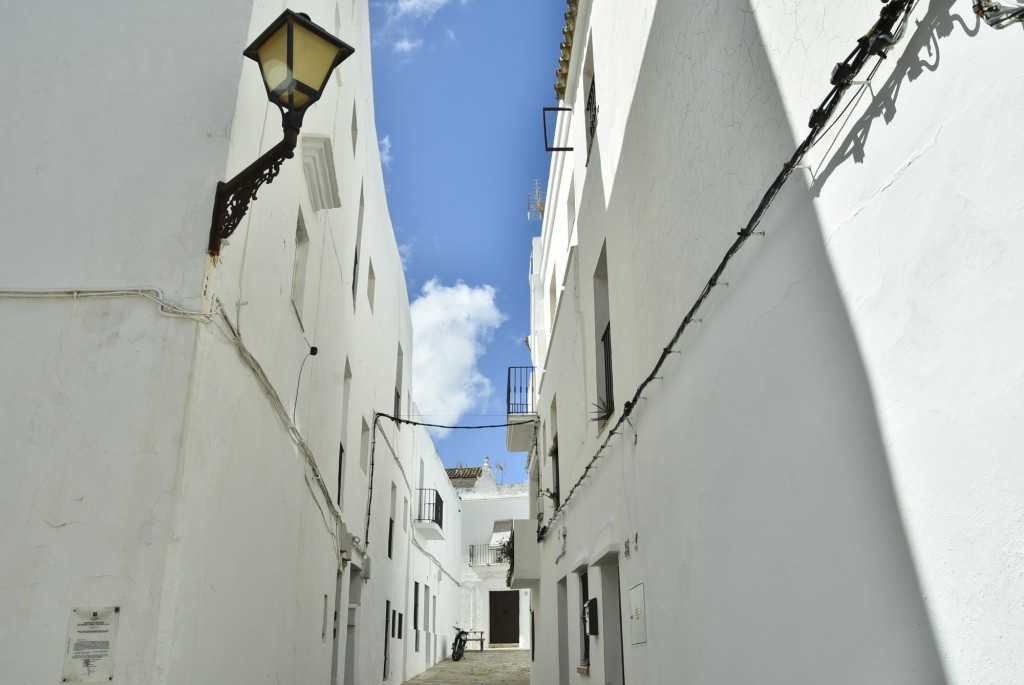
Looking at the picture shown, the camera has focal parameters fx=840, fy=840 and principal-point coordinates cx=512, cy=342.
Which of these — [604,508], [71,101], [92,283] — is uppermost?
[71,101]

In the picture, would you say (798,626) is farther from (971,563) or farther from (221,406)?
(221,406)

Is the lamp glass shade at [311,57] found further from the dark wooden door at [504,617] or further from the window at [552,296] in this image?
the dark wooden door at [504,617]

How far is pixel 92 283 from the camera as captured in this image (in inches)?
171

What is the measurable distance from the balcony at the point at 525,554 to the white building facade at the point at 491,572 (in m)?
16.2

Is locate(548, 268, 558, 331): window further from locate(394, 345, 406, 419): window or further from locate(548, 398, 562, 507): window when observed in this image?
locate(394, 345, 406, 419): window

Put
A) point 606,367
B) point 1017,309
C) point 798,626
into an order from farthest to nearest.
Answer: point 606,367 < point 798,626 < point 1017,309

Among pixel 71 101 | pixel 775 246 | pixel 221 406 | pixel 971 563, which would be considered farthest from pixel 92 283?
pixel 971 563

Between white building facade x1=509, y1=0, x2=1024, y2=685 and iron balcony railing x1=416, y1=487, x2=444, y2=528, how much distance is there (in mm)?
15341

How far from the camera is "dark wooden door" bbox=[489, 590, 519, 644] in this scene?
31094 mm

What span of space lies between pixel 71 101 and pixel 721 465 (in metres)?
4.10

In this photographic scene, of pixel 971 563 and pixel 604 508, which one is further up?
pixel 604 508

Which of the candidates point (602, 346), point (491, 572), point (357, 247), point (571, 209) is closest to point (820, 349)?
point (602, 346)

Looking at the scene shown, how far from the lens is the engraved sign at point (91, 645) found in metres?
3.73

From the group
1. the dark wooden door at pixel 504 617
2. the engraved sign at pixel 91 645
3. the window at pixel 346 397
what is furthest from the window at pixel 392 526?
the dark wooden door at pixel 504 617
